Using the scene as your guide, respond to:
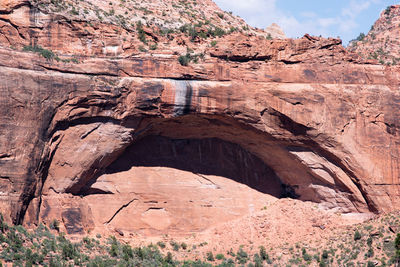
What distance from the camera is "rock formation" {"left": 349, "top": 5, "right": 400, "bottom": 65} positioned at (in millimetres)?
36669

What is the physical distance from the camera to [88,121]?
102 ft

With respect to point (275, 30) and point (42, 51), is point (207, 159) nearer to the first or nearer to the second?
point (42, 51)

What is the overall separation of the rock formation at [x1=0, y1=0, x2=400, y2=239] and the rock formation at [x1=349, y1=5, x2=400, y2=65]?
8.79ft

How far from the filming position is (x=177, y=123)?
33.7 metres

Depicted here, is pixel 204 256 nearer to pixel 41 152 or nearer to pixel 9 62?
pixel 41 152

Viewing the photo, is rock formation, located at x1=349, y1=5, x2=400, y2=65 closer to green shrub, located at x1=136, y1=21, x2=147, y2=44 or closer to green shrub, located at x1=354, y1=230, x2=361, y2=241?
green shrub, located at x1=354, y1=230, x2=361, y2=241

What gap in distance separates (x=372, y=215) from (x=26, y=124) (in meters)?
19.0

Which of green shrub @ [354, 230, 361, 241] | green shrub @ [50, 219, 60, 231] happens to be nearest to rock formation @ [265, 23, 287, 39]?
green shrub @ [354, 230, 361, 241]

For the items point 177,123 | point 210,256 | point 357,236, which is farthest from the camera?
point 177,123

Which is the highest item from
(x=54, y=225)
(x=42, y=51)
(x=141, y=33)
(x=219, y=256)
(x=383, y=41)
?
(x=383, y=41)

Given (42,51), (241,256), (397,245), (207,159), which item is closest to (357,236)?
(397,245)

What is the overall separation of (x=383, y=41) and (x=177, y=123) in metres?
17.3

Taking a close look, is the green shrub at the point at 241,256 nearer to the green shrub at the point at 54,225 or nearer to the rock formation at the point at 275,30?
the green shrub at the point at 54,225

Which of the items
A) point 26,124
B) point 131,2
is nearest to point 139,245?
point 26,124
